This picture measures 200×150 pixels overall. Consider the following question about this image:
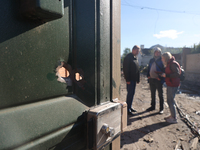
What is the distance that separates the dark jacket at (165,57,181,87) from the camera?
3559 millimetres

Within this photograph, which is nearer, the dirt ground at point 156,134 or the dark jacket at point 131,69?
the dirt ground at point 156,134

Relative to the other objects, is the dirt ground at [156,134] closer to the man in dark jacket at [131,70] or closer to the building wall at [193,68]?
the man in dark jacket at [131,70]

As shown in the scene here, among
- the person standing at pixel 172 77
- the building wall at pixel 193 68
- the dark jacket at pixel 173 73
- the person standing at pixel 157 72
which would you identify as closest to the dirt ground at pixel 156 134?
the person standing at pixel 172 77

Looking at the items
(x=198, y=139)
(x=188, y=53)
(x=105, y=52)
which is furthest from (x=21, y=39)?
(x=188, y=53)

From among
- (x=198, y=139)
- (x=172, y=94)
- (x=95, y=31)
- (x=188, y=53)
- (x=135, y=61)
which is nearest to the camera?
(x=95, y=31)

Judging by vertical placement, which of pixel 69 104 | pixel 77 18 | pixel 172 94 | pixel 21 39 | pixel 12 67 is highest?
pixel 77 18

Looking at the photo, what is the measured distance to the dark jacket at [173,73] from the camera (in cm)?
356

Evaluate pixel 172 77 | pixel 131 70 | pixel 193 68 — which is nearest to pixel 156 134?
pixel 172 77

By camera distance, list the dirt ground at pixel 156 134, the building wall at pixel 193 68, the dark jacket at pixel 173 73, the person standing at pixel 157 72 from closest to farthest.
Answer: the dirt ground at pixel 156 134
the dark jacket at pixel 173 73
the person standing at pixel 157 72
the building wall at pixel 193 68

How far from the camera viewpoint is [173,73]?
360 cm

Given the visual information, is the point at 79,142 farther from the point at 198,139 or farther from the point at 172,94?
the point at 172,94

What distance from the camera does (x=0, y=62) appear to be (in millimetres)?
567

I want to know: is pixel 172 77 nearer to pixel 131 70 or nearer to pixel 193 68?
pixel 131 70

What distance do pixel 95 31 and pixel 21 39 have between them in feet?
1.52
